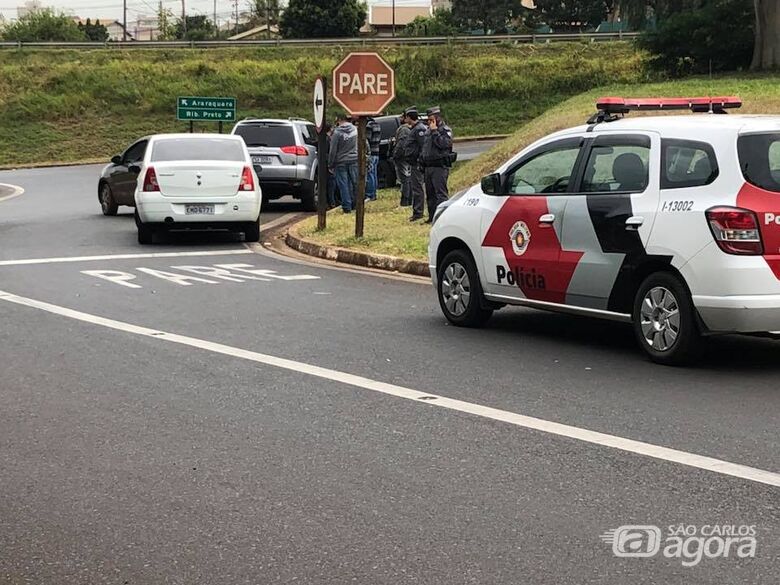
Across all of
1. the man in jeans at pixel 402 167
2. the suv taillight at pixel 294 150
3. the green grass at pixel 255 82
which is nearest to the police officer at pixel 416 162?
the man in jeans at pixel 402 167

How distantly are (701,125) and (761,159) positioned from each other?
0.52 metres

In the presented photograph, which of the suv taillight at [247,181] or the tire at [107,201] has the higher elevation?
the suv taillight at [247,181]

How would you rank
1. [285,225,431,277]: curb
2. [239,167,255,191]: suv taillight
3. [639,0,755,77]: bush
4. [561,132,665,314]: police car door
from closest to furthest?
1. [561,132,665,314]: police car door
2. [285,225,431,277]: curb
3. [239,167,255,191]: suv taillight
4. [639,0,755,77]: bush

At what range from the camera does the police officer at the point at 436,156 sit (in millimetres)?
17953

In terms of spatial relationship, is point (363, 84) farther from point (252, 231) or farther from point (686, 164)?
point (686, 164)

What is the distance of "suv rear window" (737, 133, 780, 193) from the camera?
834 centimetres

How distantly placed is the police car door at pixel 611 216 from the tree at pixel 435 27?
85692 millimetres

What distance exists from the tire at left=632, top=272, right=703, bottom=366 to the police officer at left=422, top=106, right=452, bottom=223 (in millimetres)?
9094

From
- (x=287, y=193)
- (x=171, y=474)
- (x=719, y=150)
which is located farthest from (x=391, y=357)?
(x=287, y=193)

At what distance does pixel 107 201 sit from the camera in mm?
23797

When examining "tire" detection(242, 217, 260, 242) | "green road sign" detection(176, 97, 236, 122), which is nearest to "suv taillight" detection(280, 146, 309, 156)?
"tire" detection(242, 217, 260, 242)

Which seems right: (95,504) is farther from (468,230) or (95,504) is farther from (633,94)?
(633,94)

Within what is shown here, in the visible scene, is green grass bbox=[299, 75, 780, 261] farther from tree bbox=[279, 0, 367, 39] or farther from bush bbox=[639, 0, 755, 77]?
tree bbox=[279, 0, 367, 39]

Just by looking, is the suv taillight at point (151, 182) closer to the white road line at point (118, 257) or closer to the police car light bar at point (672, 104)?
the white road line at point (118, 257)
